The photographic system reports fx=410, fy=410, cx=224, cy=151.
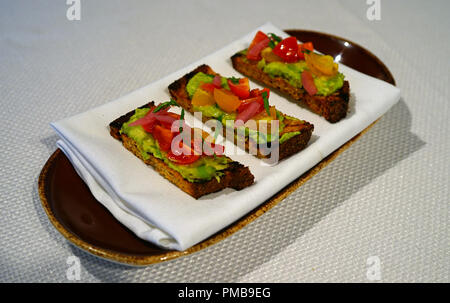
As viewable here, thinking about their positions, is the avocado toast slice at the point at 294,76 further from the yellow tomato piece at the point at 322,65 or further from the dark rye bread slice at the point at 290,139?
the dark rye bread slice at the point at 290,139

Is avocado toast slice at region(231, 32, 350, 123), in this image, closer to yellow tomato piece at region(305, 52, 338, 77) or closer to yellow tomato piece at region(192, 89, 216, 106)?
yellow tomato piece at region(305, 52, 338, 77)

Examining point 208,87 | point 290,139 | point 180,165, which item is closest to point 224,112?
point 208,87

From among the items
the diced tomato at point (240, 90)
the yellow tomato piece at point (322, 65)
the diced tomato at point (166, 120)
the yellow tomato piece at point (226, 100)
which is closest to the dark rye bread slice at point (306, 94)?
the yellow tomato piece at point (322, 65)

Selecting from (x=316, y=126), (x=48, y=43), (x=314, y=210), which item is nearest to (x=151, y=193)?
(x=314, y=210)

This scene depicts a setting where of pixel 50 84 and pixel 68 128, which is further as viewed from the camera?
pixel 50 84

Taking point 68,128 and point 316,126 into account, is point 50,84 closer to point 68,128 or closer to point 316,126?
point 68,128
